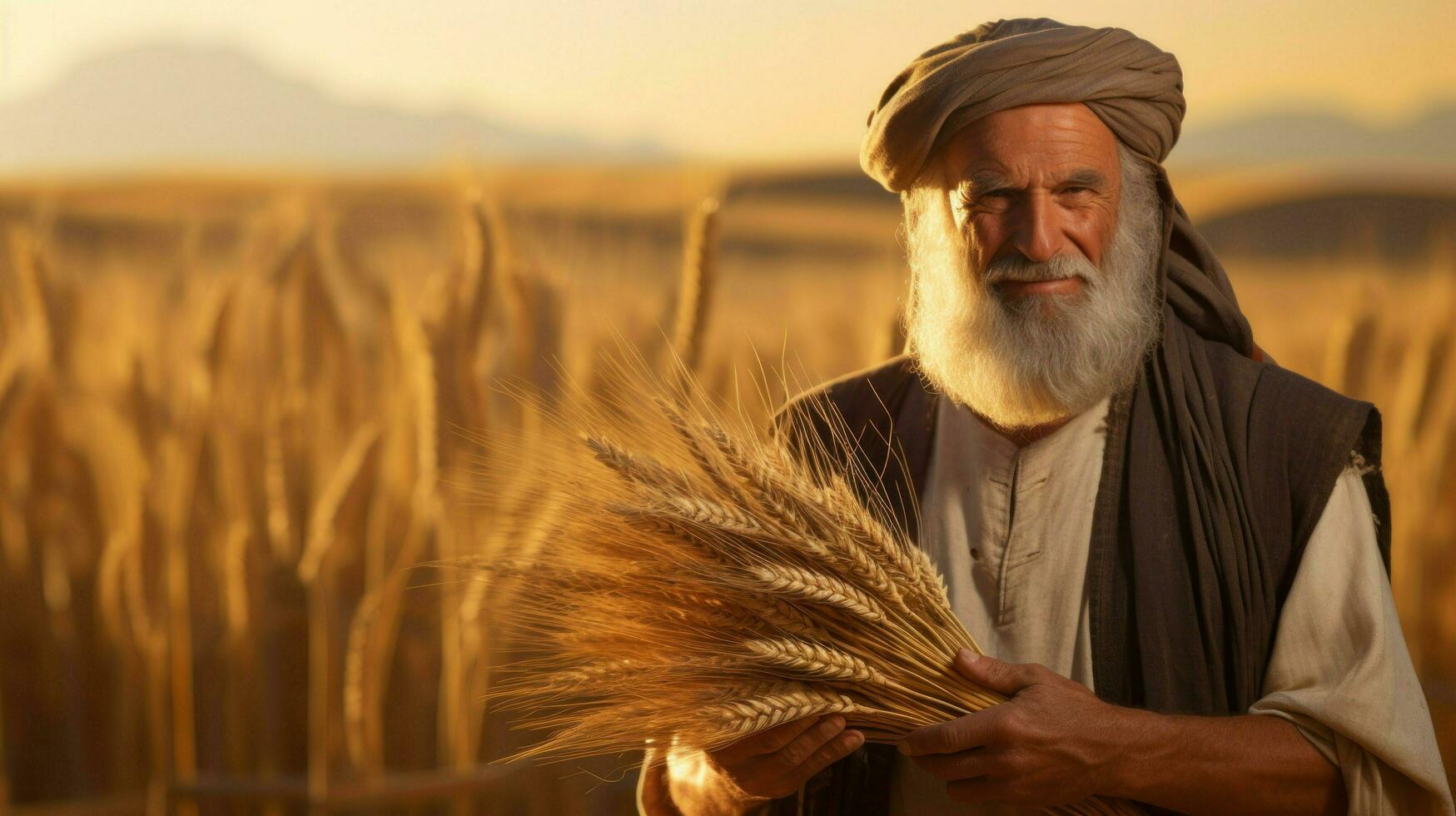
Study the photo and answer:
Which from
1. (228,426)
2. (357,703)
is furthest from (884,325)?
(228,426)

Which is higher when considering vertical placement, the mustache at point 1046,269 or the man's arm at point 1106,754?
the mustache at point 1046,269

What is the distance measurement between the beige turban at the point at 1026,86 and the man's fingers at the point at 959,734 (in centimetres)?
72

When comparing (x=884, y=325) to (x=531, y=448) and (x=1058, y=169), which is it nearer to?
(x=1058, y=169)

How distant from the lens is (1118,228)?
151 centimetres

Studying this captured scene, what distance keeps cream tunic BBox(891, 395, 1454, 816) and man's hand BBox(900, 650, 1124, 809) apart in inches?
8.6

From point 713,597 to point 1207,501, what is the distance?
0.63 meters

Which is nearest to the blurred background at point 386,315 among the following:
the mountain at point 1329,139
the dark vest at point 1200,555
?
the mountain at point 1329,139

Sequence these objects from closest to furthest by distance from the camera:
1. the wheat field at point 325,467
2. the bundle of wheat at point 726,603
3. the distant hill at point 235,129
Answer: the bundle of wheat at point 726,603, the wheat field at point 325,467, the distant hill at point 235,129

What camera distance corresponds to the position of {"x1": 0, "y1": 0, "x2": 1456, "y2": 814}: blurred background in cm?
225

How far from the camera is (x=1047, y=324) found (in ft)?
4.78

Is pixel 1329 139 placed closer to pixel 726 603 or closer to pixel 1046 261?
pixel 1046 261

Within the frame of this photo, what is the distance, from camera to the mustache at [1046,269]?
145 centimetres

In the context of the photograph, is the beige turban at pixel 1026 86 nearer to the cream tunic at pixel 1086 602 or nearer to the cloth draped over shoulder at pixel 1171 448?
the cloth draped over shoulder at pixel 1171 448

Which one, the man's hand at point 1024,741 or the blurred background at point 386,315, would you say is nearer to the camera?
the man's hand at point 1024,741
